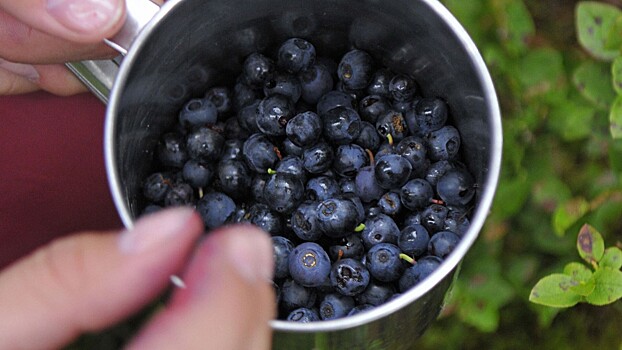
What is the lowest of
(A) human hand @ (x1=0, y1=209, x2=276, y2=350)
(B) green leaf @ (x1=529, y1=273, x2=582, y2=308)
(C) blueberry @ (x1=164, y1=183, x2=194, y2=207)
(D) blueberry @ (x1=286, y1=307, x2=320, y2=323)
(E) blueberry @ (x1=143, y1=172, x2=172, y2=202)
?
(B) green leaf @ (x1=529, y1=273, x2=582, y2=308)

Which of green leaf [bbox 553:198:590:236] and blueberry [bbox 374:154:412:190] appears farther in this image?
green leaf [bbox 553:198:590:236]

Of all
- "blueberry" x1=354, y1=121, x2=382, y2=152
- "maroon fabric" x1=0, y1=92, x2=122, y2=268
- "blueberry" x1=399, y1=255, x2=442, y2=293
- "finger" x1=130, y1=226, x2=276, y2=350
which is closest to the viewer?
"finger" x1=130, y1=226, x2=276, y2=350

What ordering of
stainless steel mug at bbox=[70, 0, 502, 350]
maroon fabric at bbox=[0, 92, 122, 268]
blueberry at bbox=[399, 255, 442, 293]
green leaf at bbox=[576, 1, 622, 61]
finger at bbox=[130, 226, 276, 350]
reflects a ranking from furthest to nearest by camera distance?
1. maroon fabric at bbox=[0, 92, 122, 268]
2. green leaf at bbox=[576, 1, 622, 61]
3. blueberry at bbox=[399, 255, 442, 293]
4. stainless steel mug at bbox=[70, 0, 502, 350]
5. finger at bbox=[130, 226, 276, 350]

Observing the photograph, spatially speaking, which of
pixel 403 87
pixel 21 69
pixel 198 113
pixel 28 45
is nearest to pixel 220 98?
pixel 198 113

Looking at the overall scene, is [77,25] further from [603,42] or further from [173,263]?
[603,42]

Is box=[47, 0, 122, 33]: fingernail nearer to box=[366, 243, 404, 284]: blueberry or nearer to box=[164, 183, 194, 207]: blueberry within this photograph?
box=[164, 183, 194, 207]: blueberry

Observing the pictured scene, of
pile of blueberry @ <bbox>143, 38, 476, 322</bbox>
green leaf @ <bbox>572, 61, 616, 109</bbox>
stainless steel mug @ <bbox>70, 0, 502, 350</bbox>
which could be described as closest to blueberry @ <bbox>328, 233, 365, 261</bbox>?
pile of blueberry @ <bbox>143, 38, 476, 322</bbox>

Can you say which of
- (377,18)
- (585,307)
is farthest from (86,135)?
(585,307)

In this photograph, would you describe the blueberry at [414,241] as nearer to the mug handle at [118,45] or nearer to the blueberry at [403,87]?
the blueberry at [403,87]
